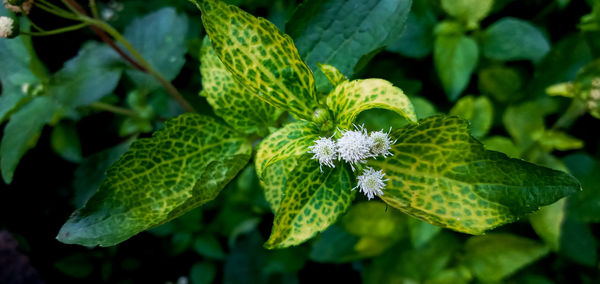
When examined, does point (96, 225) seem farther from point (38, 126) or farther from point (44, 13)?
point (44, 13)

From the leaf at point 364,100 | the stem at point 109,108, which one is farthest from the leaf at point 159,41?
the leaf at point 364,100

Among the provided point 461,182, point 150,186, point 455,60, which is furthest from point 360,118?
point 150,186

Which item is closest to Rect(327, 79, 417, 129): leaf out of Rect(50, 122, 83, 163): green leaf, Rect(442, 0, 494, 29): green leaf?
Rect(442, 0, 494, 29): green leaf

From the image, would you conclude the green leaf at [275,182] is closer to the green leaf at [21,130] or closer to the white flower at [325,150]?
the white flower at [325,150]

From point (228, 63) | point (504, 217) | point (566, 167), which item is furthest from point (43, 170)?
point (566, 167)

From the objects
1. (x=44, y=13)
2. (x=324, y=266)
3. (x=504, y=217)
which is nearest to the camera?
(x=504, y=217)

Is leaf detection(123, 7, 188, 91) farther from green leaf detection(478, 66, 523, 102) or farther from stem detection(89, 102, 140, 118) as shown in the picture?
green leaf detection(478, 66, 523, 102)
